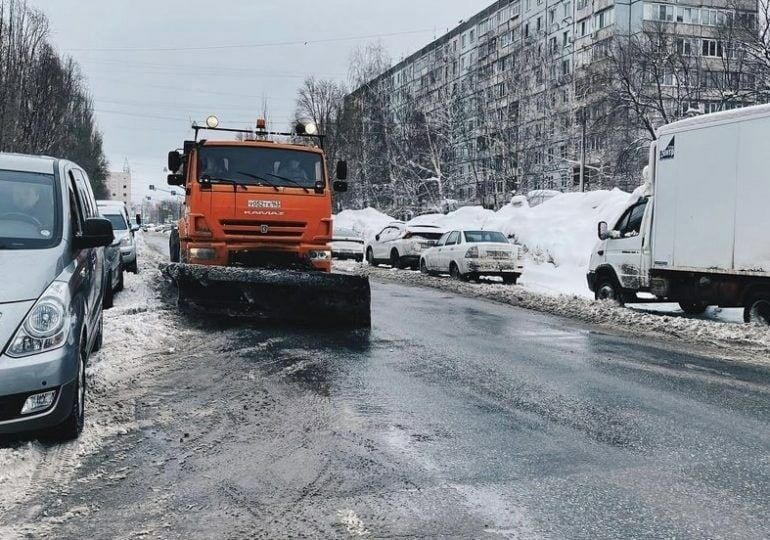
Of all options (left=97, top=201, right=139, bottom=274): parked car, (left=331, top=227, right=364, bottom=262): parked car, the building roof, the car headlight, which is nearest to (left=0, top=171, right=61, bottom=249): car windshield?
the car headlight

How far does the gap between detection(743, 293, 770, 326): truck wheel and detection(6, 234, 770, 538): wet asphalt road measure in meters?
2.55

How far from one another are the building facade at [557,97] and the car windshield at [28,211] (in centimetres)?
3553

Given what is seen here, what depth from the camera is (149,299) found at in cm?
1225

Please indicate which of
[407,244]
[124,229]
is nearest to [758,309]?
[124,229]

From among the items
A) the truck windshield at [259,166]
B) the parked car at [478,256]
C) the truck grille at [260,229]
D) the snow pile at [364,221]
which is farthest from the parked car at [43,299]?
the snow pile at [364,221]

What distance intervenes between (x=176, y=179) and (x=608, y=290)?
8.16 m

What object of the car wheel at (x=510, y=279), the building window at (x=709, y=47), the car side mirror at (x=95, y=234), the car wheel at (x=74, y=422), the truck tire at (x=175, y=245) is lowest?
the car wheel at (x=510, y=279)

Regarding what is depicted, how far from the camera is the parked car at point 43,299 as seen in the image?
398 cm

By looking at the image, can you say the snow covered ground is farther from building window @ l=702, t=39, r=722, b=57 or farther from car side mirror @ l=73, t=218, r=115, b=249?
building window @ l=702, t=39, r=722, b=57

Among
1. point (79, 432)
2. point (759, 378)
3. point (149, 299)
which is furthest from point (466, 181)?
point (79, 432)

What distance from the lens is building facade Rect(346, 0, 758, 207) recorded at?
39.0 m

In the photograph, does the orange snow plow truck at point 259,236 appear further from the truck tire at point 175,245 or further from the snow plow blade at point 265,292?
the truck tire at point 175,245

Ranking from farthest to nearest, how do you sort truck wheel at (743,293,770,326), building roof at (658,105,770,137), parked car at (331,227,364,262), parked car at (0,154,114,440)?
parked car at (331,227,364,262) → truck wheel at (743,293,770,326) → building roof at (658,105,770,137) → parked car at (0,154,114,440)

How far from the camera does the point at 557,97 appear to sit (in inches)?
1779
